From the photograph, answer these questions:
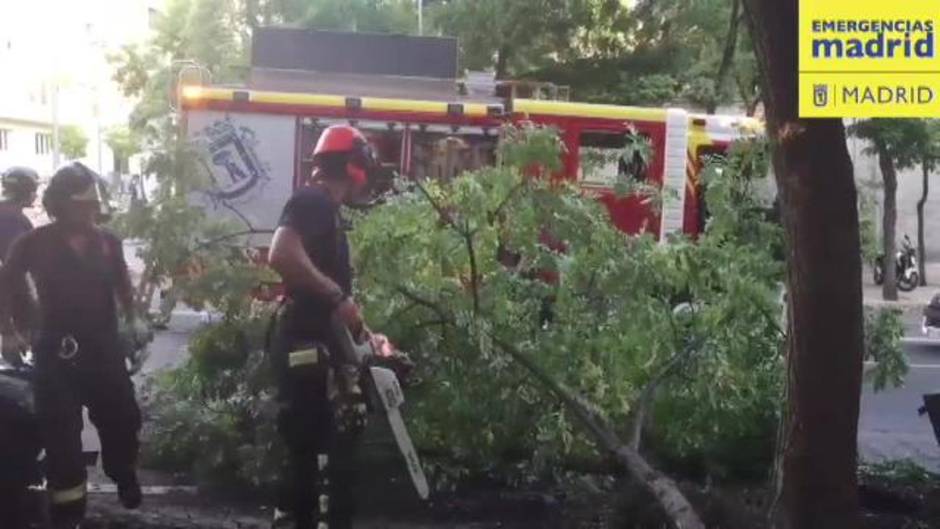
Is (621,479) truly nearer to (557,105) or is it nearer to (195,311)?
(195,311)

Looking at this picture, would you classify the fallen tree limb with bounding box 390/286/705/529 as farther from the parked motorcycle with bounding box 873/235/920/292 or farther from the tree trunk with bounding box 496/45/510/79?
the parked motorcycle with bounding box 873/235/920/292

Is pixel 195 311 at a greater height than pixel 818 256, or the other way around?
pixel 818 256

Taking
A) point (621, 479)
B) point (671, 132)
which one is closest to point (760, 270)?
point (621, 479)

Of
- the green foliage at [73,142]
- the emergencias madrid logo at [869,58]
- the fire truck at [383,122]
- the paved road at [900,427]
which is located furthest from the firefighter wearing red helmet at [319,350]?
the green foliage at [73,142]

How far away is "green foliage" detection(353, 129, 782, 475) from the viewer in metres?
5.56

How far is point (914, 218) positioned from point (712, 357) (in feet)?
84.3

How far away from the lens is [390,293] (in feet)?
18.6

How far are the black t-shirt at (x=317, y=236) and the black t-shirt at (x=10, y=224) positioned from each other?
10.6 ft

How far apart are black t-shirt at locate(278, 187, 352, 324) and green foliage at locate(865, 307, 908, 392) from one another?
279 centimetres

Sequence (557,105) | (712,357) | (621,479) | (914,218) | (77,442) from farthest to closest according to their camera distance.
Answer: (914,218), (557,105), (621,479), (712,357), (77,442)

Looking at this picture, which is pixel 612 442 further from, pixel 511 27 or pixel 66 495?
pixel 511 27

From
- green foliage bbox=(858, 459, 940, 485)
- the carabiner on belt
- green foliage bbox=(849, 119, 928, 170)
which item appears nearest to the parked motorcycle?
green foliage bbox=(849, 119, 928, 170)

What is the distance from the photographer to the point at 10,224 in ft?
24.2

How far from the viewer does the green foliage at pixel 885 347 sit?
605cm
